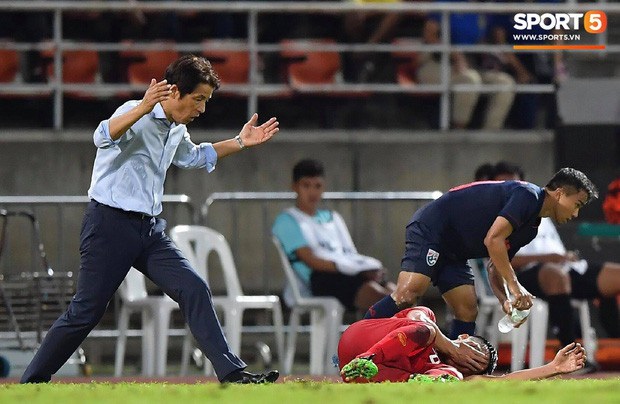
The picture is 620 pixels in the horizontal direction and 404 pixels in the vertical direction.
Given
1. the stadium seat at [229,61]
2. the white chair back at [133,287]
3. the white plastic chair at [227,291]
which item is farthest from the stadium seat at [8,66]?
the white chair back at [133,287]

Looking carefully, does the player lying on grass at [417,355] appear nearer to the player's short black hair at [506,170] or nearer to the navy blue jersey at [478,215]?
the navy blue jersey at [478,215]

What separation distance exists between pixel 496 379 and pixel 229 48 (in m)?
7.36

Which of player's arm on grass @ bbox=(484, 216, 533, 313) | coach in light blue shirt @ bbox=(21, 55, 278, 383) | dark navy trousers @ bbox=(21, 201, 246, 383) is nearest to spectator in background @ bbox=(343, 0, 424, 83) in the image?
player's arm on grass @ bbox=(484, 216, 533, 313)

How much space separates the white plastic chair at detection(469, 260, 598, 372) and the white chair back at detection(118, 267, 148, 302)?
2790 mm

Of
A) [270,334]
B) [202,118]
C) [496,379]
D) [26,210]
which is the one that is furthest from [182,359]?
[496,379]

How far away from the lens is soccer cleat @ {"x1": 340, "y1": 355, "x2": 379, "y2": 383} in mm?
9812

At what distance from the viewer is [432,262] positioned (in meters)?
11.6

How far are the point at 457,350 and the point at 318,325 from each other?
421cm

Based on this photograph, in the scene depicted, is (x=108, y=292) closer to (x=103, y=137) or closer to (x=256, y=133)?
(x=103, y=137)

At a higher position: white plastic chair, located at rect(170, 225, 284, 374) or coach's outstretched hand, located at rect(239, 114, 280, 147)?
coach's outstretched hand, located at rect(239, 114, 280, 147)

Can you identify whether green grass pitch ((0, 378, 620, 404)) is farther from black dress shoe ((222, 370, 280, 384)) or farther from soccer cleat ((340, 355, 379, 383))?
black dress shoe ((222, 370, 280, 384))

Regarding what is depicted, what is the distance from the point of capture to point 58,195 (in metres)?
16.3

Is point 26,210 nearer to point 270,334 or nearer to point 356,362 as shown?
point 270,334

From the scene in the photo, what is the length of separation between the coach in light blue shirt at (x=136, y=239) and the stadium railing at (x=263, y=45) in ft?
19.6
